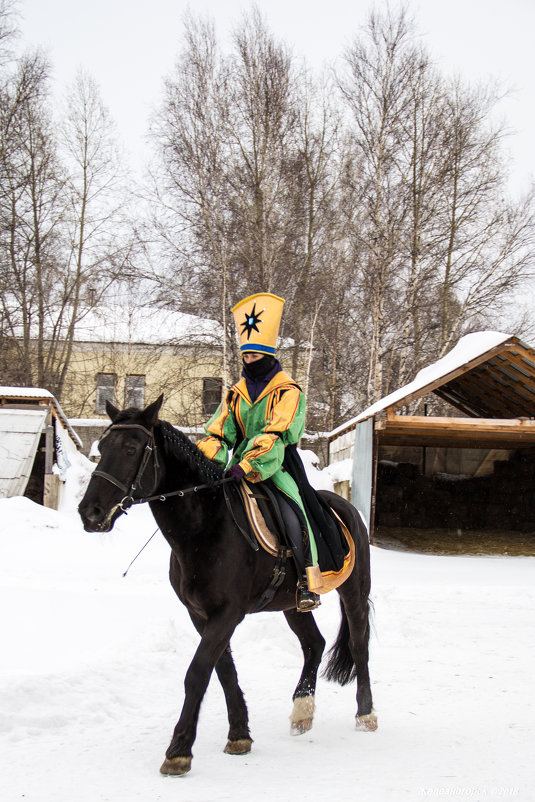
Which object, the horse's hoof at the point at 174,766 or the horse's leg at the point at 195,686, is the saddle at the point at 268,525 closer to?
the horse's leg at the point at 195,686

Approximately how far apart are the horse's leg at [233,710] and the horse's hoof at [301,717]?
1.57 feet

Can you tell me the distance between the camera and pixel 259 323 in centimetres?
469

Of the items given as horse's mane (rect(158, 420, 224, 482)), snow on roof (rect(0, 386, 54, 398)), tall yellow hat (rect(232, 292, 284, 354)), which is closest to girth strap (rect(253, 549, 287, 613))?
horse's mane (rect(158, 420, 224, 482))

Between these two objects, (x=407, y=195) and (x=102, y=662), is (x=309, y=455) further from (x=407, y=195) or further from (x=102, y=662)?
(x=102, y=662)

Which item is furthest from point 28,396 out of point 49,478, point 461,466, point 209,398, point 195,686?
point 195,686

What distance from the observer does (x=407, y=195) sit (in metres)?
22.4

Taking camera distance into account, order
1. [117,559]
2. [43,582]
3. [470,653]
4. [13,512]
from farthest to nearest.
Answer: [13,512] < [117,559] < [43,582] < [470,653]

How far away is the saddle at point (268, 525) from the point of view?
4168 mm

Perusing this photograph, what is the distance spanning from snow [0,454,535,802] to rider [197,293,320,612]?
0.90 meters

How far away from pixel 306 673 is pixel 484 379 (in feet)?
42.0

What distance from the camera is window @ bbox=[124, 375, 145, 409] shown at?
96.4ft

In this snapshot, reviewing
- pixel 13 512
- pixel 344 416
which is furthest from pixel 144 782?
pixel 344 416

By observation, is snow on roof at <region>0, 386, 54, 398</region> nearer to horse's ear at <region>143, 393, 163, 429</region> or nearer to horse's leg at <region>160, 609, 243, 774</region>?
horse's ear at <region>143, 393, 163, 429</region>

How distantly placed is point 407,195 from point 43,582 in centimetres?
1761
